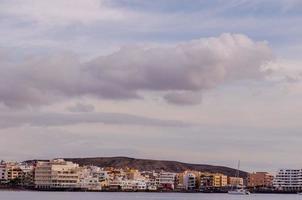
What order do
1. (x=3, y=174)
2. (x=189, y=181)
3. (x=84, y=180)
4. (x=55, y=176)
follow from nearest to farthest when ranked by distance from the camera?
(x=55, y=176) → (x=84, y=180) → (x=3, y=174) → (x=189, y=181)

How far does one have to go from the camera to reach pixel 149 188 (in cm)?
18575

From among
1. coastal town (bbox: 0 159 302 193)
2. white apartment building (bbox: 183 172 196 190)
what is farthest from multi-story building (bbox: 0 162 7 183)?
white apartment building (bbox: 183 172 196 190)

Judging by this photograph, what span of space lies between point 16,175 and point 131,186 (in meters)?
29.3

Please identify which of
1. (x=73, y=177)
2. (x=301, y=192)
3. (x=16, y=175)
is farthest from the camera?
(x=301, y=192)

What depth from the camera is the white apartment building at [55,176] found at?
6432 inches

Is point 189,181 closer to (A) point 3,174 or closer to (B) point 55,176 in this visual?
(B) point 55,176

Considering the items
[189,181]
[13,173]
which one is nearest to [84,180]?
[13,173]

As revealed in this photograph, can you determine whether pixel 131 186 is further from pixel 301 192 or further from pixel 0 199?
pixel 0 199

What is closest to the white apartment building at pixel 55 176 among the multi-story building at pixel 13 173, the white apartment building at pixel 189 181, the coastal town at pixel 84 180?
the coastal town at pixel 84 180

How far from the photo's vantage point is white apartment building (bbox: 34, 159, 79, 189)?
163375mm

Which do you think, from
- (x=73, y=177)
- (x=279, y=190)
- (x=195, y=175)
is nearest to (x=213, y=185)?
(x=195, y=175)

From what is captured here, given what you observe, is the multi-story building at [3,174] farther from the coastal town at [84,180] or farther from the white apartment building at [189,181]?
the white apartment building at [189,181]

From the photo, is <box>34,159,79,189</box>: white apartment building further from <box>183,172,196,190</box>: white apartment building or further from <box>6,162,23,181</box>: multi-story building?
<box>183,172,196,190</box>: white apartment building

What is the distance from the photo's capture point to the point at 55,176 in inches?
6427
